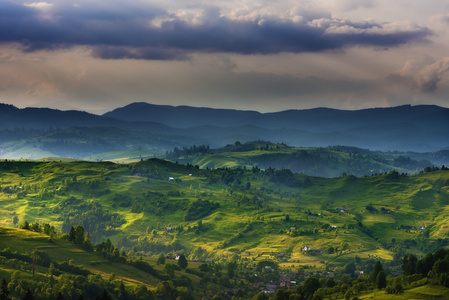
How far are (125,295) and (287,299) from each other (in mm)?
55246

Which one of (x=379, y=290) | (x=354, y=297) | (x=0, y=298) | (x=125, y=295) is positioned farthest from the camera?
(x=125, y=295)

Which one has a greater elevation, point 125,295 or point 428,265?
point 428,265

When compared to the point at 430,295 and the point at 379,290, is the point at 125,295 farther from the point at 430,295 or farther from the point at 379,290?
the point at 430,295

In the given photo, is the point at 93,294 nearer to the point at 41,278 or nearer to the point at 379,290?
the point at 41,278

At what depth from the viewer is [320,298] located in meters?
184

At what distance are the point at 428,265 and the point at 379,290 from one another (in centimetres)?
1921

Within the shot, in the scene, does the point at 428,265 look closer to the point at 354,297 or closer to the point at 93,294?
the point at 354,297

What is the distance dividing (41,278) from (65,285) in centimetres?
1264

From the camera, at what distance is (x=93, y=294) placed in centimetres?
19250

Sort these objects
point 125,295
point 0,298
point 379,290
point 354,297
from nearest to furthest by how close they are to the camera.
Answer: point 0,298, point 354,297, point 379,290, point 125,295

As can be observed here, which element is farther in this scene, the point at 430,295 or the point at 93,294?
the point at 93,294

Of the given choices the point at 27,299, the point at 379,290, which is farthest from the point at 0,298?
the point at 379,290

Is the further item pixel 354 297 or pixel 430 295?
pixel 354 297

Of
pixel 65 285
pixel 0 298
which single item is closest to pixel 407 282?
pixel 65 285
